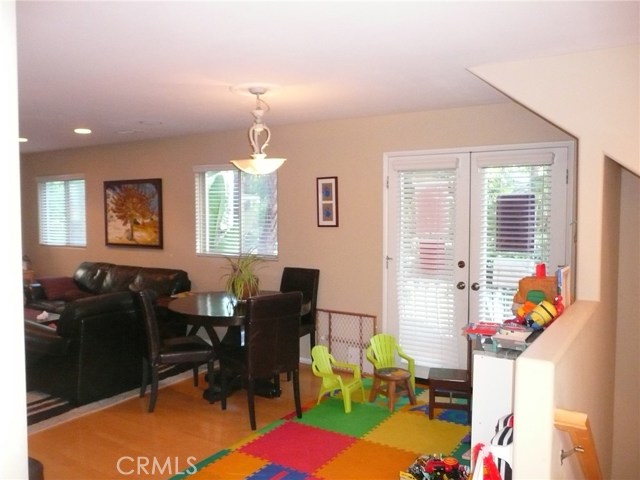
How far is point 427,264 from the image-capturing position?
188 inches

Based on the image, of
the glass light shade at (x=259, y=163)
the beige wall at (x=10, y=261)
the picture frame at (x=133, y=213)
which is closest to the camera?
the beige wall at (x=10, y=261)

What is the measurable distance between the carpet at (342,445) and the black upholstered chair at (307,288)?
99 centimetres

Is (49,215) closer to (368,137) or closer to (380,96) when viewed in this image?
(368,137)

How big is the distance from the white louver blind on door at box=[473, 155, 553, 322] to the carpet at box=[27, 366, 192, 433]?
122 inches

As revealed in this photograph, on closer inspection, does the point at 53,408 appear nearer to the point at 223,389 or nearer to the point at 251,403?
the point at 223,389

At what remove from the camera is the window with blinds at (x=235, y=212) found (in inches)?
225

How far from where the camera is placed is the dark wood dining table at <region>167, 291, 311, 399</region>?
3854mm

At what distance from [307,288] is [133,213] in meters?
2.76

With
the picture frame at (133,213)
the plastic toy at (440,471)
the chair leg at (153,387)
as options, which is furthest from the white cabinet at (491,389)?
the picture frame at (133,213)

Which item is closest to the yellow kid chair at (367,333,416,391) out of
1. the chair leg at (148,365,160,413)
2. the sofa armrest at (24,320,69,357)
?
the chair leg at (148,365,160,413)

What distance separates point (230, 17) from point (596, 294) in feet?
7.74

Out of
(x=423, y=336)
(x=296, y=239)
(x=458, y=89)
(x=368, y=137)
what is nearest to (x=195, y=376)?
(x=296, y=239)

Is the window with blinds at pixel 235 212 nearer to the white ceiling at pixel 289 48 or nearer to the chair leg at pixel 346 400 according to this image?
the white ceiling at pixel 289 48

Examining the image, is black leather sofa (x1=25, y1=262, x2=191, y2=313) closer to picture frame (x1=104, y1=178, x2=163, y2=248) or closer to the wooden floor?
picture frame (x1=104, y1=178, x2=163, y2=248)
